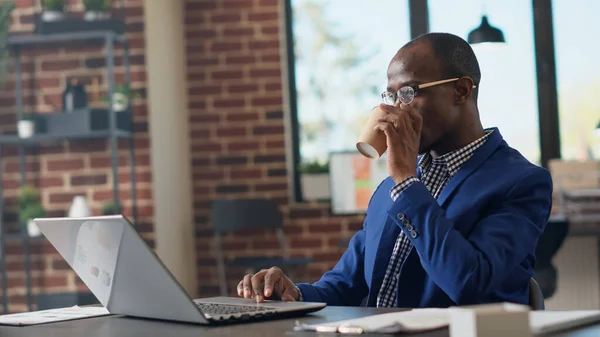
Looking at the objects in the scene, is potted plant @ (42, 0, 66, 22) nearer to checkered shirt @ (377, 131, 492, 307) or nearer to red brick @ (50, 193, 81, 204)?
red brick @ (50, 193, 81, 204)

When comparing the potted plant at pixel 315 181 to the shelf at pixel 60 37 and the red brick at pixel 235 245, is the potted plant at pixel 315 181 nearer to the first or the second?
the red brick at pixel 235 245

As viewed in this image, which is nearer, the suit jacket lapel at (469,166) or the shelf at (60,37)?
the suit jacket lapel at (469,166)

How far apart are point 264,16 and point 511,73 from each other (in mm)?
1610

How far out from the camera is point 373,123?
1.73 metres

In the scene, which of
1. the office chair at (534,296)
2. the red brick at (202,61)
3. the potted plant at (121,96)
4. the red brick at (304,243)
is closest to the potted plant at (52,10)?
the potted plant at (121,96)

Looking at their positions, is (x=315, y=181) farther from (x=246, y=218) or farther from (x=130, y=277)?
(x=130, y=277)

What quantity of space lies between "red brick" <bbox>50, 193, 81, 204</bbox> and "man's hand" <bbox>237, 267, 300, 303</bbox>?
320 cm

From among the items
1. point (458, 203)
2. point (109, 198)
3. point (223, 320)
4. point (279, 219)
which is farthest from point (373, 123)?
point (279, 219)

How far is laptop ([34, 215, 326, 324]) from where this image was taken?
4.33ft

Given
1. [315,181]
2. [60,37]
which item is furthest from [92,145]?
[315,181]

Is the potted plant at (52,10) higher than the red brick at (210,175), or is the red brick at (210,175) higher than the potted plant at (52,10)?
the potted plant at (52,10)

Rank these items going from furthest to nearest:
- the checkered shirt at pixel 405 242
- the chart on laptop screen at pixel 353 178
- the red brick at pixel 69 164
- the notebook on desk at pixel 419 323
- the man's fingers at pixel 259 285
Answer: the chart on laptop screen at pixel 353 178, the red brick at pixel 69 164, the checkered shirt at pixel 405 242, the man's fingers at pixel 259 285, the notebook on desk at pixel 419 323

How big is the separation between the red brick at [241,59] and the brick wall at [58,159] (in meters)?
0.99

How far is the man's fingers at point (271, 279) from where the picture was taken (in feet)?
5.52
